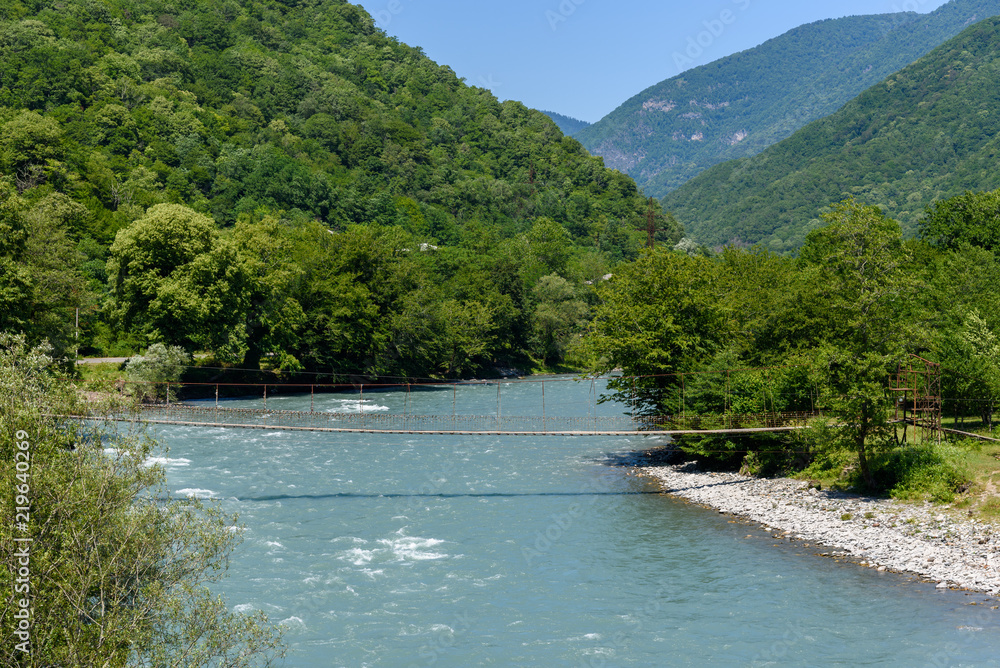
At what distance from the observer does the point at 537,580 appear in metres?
23.5

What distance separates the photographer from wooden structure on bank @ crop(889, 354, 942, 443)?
2988 centimetres

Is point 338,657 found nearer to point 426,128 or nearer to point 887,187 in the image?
point 426,128

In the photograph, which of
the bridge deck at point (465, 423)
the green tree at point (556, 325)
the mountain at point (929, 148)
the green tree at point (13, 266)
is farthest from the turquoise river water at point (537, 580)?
the mountain at point (929, 148)

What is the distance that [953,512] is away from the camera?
25344 mm

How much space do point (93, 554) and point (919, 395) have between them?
29.5 meters

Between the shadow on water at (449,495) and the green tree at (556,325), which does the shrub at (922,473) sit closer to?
the shadow on water at (449,495)

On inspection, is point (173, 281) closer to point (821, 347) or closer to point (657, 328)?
point (657, 328)

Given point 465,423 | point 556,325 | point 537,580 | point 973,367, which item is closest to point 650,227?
point 556,325

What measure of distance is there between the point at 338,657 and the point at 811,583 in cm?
1293

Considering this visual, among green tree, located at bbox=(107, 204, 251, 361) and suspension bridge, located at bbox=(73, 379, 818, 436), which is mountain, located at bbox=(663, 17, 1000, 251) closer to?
suspension bridge, located at bbox=(73, 379, 818, 436)

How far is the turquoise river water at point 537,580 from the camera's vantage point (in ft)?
61.8

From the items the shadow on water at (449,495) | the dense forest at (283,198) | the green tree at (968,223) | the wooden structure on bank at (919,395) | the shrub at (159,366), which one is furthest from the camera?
the green tree at (968,223)

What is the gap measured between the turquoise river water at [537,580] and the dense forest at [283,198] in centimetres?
2202

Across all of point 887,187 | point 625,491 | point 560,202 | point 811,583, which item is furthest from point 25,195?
point 887,187
